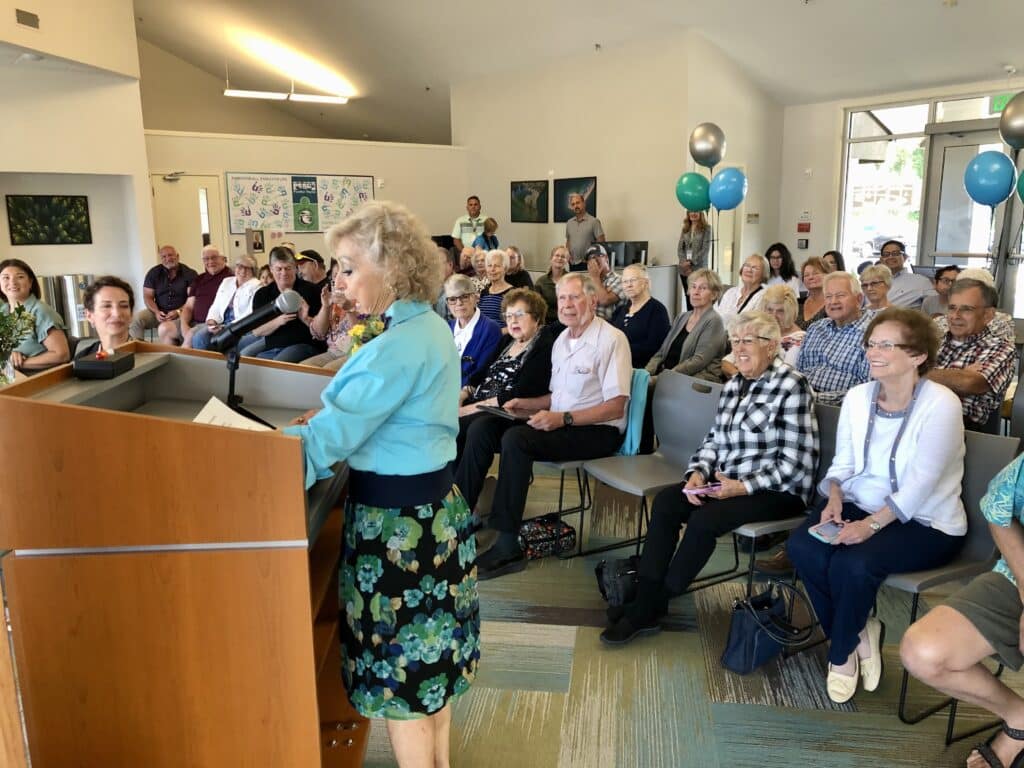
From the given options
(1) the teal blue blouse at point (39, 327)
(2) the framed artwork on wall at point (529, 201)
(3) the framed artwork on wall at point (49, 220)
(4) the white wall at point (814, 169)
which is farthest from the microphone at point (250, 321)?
(4) the white wall at point (814, 169)

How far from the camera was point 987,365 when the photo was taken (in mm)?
3244

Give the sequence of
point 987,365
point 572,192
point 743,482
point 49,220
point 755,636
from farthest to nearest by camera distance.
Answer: point 572,192
point 49,220
point 987,365
point 743,482
point 755,636

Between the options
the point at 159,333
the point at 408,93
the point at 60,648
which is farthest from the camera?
the point at 408,93

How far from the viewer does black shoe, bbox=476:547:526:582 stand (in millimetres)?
3242

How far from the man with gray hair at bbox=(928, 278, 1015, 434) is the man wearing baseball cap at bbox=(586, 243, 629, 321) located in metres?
1.80

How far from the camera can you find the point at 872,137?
1066cm

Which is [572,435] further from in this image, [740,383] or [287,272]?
[287,272]

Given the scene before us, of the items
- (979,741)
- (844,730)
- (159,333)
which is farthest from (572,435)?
(159,333)

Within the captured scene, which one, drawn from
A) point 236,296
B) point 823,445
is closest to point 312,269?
point 236,296

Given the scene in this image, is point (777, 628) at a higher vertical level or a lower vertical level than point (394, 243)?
lower

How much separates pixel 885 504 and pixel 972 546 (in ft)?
0.92

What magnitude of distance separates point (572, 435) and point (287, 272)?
2.95 m

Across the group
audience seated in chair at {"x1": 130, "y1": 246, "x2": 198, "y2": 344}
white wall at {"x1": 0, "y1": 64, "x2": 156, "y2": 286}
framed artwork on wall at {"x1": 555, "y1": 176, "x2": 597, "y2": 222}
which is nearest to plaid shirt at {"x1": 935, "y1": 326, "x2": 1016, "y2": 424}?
audience seated in chair at {"x1": 130, "y1": 246, "x2": 198, "y2": 344}

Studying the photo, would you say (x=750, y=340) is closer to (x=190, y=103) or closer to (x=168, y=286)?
(x=168, y=286)
